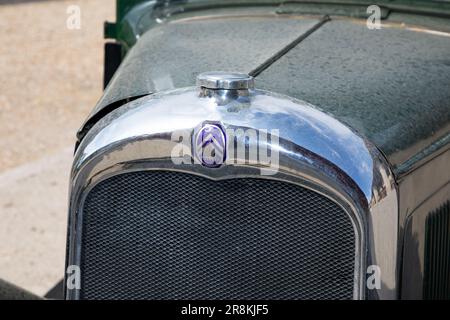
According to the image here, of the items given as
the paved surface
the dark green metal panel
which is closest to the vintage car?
the dark green metal panel

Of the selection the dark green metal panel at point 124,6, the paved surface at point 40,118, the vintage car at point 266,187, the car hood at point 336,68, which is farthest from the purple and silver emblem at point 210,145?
the paved surface at point 40,118

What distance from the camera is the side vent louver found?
265cm

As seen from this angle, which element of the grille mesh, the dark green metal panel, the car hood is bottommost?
the grille mesh

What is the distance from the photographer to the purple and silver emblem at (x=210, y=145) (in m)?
2.25

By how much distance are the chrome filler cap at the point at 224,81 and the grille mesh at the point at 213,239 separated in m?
0.24

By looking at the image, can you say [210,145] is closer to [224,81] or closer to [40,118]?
[224,81]

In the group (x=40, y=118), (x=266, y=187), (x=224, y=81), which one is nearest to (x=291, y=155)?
(x=266, y=187)

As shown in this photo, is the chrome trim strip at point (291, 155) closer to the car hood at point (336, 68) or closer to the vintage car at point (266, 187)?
the vintage car at point (266, 187)

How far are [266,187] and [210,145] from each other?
166mm

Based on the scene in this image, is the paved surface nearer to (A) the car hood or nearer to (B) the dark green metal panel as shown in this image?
(B) the dark green metal panel

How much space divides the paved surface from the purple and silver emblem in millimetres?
2507
